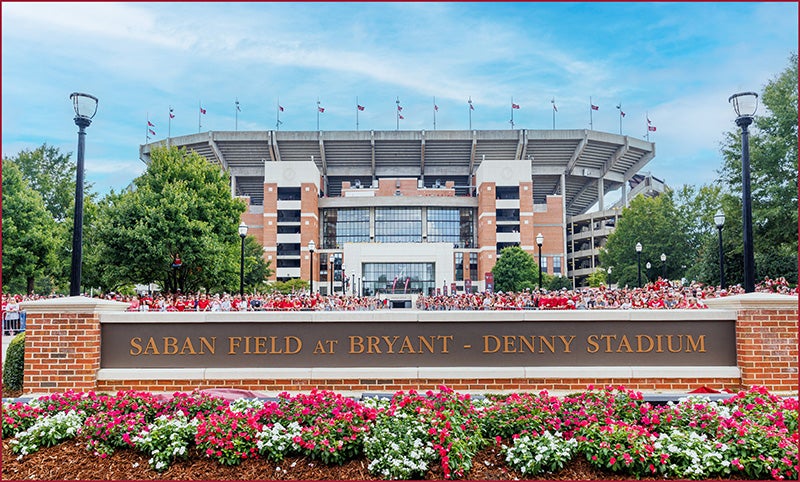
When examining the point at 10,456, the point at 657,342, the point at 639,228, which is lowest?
the point at 10,456

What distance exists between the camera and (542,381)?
876cm

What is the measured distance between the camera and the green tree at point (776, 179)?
90.4ft

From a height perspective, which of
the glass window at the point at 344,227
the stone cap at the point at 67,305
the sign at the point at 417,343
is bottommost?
the sign at the point at 417,343

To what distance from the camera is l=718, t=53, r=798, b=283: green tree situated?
27562mm

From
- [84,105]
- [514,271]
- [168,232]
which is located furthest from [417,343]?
[514,271]

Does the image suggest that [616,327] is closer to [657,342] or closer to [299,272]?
[657,342]

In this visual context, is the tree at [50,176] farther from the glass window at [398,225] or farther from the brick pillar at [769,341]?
the brick pillar at [769,341]

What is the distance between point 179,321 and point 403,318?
3447 millimetres

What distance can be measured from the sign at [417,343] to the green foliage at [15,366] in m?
1.43

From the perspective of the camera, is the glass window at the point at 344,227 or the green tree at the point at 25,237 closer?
the green tree at the point at 25,237

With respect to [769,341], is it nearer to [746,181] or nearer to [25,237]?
[746,181]

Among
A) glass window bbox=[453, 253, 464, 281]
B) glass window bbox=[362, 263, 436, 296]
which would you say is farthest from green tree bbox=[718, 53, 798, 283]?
glass window bbox=[453, 253, 464, 281]

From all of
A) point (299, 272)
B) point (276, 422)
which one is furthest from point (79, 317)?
point (299, 272)

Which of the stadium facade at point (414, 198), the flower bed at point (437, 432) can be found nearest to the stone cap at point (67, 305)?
the flower bed at point (437, 432)
